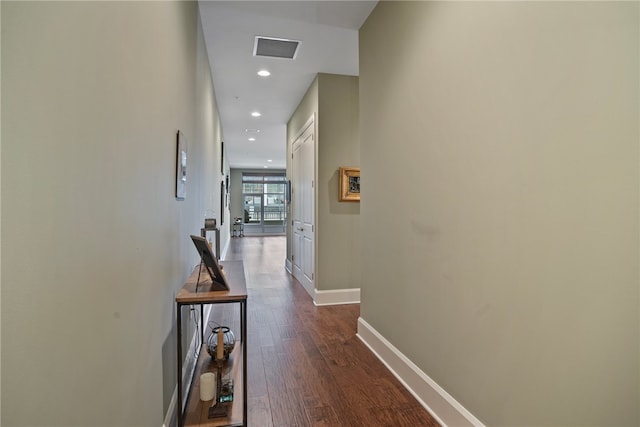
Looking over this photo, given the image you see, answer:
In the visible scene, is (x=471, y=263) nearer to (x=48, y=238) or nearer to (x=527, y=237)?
(x=527, y=237)

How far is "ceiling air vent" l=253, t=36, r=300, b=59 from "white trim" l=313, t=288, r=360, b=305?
288cm

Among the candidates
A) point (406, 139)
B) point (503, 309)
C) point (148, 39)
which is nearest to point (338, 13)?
point (406, 139)

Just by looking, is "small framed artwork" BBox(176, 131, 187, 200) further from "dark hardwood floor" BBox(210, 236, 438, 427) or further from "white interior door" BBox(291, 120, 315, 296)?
"white interior door" BBox(291, 120, 315, 296)

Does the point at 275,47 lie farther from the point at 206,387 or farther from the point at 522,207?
the point at 206,387

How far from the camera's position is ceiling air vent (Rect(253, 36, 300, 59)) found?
3.41m

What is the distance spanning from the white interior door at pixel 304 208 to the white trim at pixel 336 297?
0.31 m

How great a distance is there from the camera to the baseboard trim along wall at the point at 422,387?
5.76ft

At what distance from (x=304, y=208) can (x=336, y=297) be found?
4.89ft

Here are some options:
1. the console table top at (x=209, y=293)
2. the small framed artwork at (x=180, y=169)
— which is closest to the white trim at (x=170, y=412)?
the console table top at (x=209, y=293)

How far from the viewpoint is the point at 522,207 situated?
138cm

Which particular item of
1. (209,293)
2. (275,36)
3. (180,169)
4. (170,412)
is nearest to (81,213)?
(209,293)

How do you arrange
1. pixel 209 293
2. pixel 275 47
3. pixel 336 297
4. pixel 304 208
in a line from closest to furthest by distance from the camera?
pixel 209 293 < pixel 275 47 < pixel 336 297 < pixel 304 208

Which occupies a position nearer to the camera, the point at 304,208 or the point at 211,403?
the point at 211,403

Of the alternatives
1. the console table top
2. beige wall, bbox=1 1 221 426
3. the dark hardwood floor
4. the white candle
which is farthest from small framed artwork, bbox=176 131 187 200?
the dark hardwood floor
